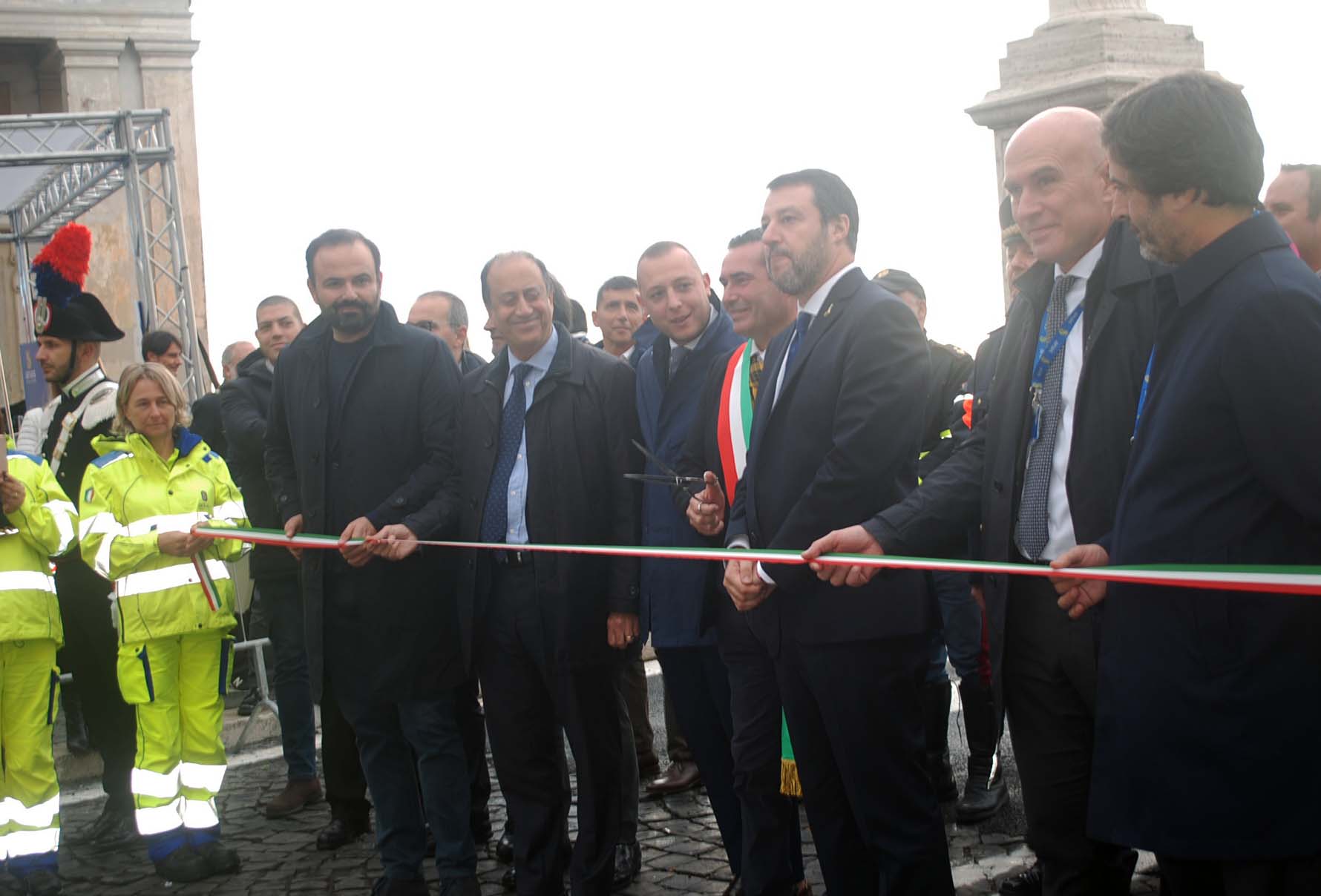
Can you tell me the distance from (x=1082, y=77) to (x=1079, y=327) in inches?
237

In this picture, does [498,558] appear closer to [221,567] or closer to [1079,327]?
[221,567]

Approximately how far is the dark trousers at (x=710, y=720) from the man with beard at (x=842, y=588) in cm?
92

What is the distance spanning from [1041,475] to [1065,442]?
0.10 metres

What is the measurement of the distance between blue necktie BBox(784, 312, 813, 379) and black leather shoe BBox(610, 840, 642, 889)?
6.89ft

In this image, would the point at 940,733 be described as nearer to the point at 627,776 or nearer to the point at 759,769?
the point at 627,776

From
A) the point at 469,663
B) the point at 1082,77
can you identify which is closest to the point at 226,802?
the point at 469,663

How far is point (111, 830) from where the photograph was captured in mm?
6629

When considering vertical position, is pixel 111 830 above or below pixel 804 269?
below

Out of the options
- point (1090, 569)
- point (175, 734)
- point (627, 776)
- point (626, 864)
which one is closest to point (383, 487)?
point (627, 776)

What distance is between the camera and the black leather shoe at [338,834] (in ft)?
20.1

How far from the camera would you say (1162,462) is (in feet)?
8.76

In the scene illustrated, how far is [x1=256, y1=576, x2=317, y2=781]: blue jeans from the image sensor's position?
6.96 metres

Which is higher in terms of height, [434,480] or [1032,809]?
[434,480]

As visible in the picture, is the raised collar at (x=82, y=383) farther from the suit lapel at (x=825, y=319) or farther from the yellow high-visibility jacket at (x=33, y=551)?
the suit lapel at (x=825, y=319)
